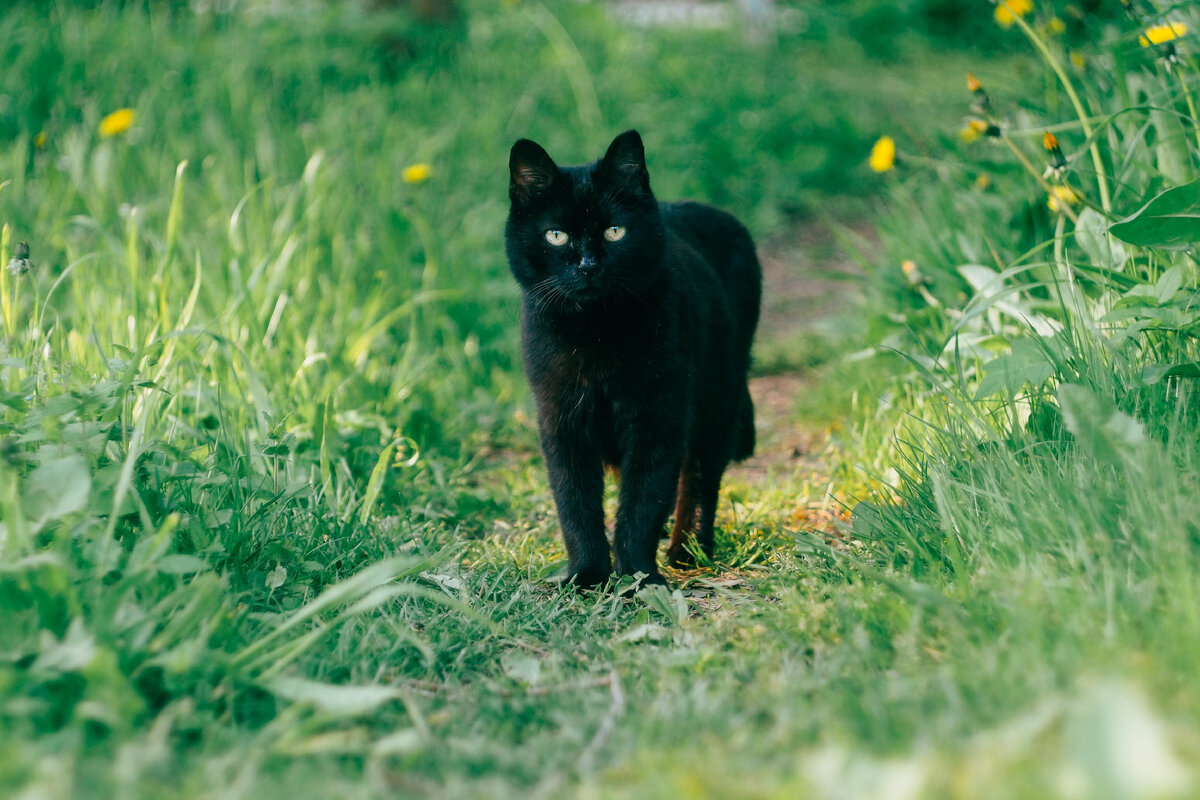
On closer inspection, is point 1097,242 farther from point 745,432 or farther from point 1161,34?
point 745,432

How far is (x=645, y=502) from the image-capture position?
2336mm

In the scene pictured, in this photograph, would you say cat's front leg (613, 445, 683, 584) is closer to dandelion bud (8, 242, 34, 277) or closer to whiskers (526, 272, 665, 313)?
whiskers (526, 272, 665, 313)

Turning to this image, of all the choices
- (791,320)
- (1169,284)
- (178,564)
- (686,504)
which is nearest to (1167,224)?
(1169,284)

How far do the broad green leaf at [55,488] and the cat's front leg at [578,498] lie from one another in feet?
3.53

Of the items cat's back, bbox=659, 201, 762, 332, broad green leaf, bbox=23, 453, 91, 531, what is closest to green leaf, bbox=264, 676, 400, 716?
broad green leaf, bbox=23, 453, 91, 531

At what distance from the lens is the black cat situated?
2.33m

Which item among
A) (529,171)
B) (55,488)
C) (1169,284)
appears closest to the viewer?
(55,488)

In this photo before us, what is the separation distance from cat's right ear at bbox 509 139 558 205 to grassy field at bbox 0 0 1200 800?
2.42ft

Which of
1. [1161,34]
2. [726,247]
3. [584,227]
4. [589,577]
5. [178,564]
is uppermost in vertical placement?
[1161,34]

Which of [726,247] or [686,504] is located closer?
[686,504]

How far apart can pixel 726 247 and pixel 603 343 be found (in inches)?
32.9

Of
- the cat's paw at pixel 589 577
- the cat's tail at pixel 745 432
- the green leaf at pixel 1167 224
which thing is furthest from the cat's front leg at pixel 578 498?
the green leaf at pixel 1167 224

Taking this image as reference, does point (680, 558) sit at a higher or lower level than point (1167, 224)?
lower

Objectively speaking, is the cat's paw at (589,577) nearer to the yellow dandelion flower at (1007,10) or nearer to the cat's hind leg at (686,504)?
the cat's hind leg at (686,504)
